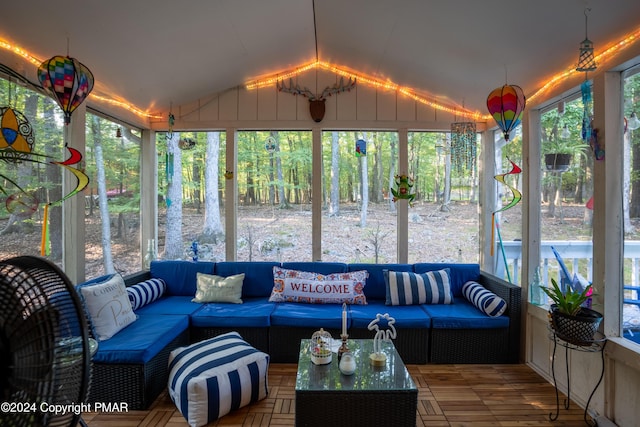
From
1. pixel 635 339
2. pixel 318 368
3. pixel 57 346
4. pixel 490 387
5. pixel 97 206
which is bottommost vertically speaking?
pixel 490 387

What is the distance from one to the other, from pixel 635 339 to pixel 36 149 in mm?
3950

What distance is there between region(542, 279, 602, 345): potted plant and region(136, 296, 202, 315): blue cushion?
259 cm

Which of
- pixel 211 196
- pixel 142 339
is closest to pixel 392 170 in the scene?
pixel 211 196

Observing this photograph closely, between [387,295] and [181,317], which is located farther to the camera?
[387,295]

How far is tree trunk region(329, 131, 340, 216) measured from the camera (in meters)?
3.81

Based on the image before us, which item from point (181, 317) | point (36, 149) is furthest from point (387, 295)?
point (36, 149)

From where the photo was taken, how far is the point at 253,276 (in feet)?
11.1

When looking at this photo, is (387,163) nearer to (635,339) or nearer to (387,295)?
(387,295)

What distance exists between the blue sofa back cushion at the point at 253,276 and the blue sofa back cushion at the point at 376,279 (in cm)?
82

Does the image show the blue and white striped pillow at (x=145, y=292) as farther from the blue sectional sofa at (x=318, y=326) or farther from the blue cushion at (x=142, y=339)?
the blue cushion at (x=142, y=339)

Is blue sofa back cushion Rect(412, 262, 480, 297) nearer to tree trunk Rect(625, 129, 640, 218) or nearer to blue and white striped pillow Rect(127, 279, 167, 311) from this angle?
tree trunk Rect(625, 129, 640, 218)

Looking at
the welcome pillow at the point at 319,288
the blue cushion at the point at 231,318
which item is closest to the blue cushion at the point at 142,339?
the blue cushion at the point at 231,318

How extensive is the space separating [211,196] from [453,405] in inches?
117

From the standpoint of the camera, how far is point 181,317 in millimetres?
2691
